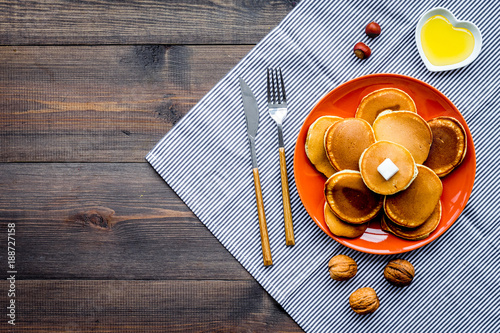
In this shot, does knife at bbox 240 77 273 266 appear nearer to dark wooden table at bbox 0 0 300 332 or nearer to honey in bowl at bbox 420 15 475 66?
dark wooden table at bbox 0 0 300 332

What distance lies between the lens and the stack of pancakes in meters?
1.08

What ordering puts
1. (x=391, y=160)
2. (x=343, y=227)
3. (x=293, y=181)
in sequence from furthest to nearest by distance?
(x=293, y=181) < (x=343, y=227) < (x=391, y=160)

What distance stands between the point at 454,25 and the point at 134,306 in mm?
1459

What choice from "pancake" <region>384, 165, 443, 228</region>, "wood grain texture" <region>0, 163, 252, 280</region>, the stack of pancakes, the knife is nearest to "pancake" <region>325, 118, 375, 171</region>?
the stack of pancakes

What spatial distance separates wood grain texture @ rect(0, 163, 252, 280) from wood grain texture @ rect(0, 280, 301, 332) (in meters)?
0.04

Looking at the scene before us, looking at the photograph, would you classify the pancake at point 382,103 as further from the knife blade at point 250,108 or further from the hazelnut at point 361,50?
the knife blade at point 250,108

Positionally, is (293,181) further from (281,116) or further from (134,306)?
(134,306)

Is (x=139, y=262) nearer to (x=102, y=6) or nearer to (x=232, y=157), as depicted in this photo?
(x=232, y=157)

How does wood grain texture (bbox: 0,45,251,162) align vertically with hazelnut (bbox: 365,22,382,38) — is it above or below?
below

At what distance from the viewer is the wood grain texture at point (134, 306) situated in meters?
1.32

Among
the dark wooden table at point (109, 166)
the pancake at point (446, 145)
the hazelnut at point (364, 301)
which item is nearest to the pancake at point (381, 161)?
the pancake at point (446, 145)

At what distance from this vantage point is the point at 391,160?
106 cm

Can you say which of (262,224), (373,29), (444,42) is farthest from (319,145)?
(444,42)

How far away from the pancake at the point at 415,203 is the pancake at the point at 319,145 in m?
0.21
